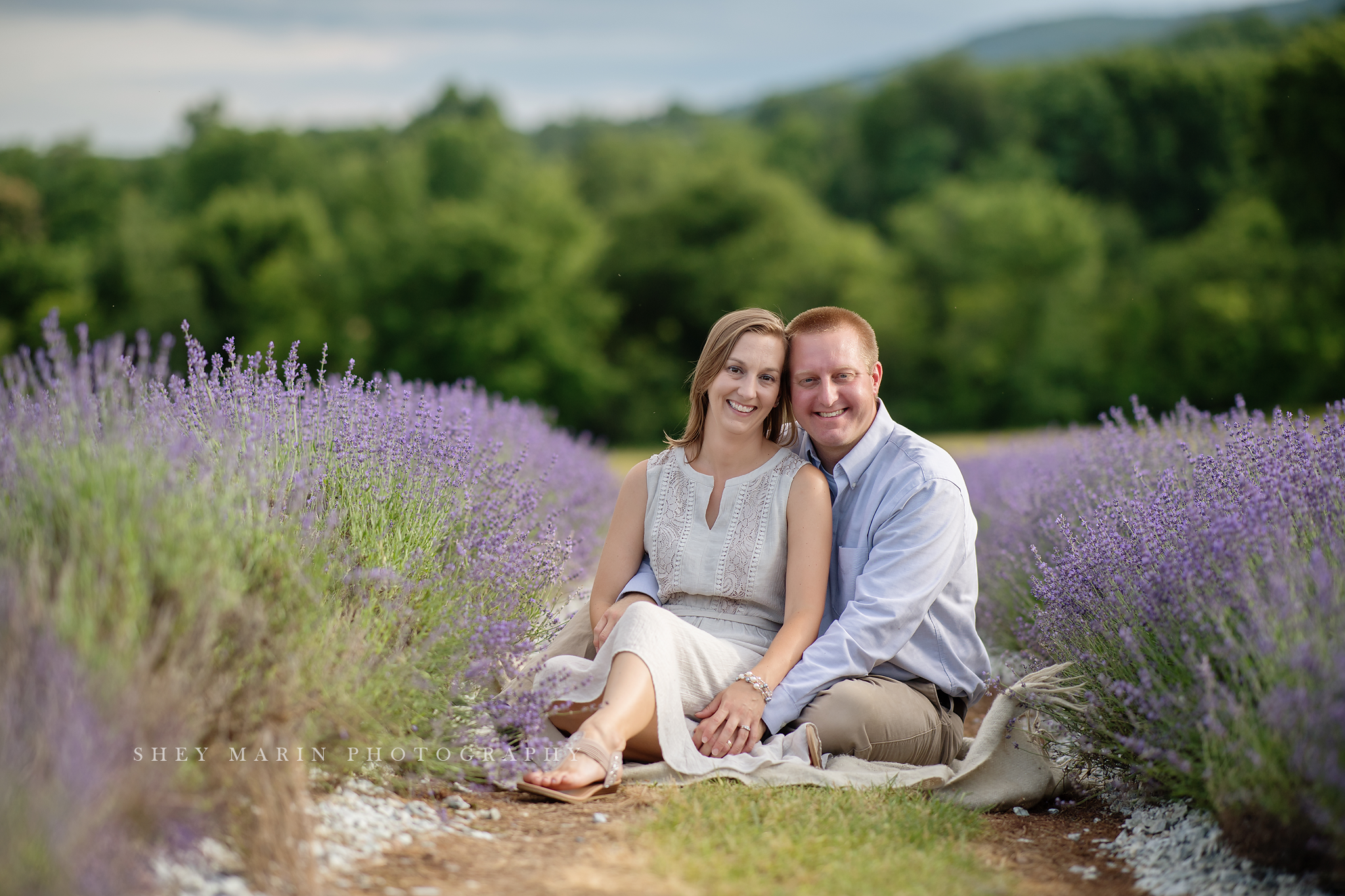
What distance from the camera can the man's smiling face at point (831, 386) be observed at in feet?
11.6

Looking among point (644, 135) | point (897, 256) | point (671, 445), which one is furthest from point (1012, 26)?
point (671, 445)

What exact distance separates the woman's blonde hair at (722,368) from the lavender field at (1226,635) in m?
0.99

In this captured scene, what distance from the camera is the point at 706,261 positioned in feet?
100

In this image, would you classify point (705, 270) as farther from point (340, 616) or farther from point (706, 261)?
point (340, 616)

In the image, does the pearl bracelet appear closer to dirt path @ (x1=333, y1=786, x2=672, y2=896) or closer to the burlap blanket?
the burlap blanket

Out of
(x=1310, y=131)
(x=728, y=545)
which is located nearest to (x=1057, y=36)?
(x=1310, y=131)

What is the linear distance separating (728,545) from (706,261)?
90.3ft

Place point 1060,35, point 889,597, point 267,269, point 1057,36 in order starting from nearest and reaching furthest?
1. point 889,597
2. point 267,269
3. point 1060,35
4. point 1057,36

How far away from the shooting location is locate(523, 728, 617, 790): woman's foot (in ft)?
9.64

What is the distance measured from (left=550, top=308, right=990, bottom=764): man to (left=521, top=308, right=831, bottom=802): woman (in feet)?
0.28

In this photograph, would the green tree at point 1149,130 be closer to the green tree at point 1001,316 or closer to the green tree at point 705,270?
the green tree at point 1001,316

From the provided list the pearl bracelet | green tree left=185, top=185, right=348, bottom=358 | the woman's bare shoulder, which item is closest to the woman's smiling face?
the woman's bare shoulder

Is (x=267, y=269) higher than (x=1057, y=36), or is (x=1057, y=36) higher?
(x=1057, y=36)

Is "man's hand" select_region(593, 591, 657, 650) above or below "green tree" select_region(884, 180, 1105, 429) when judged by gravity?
below
